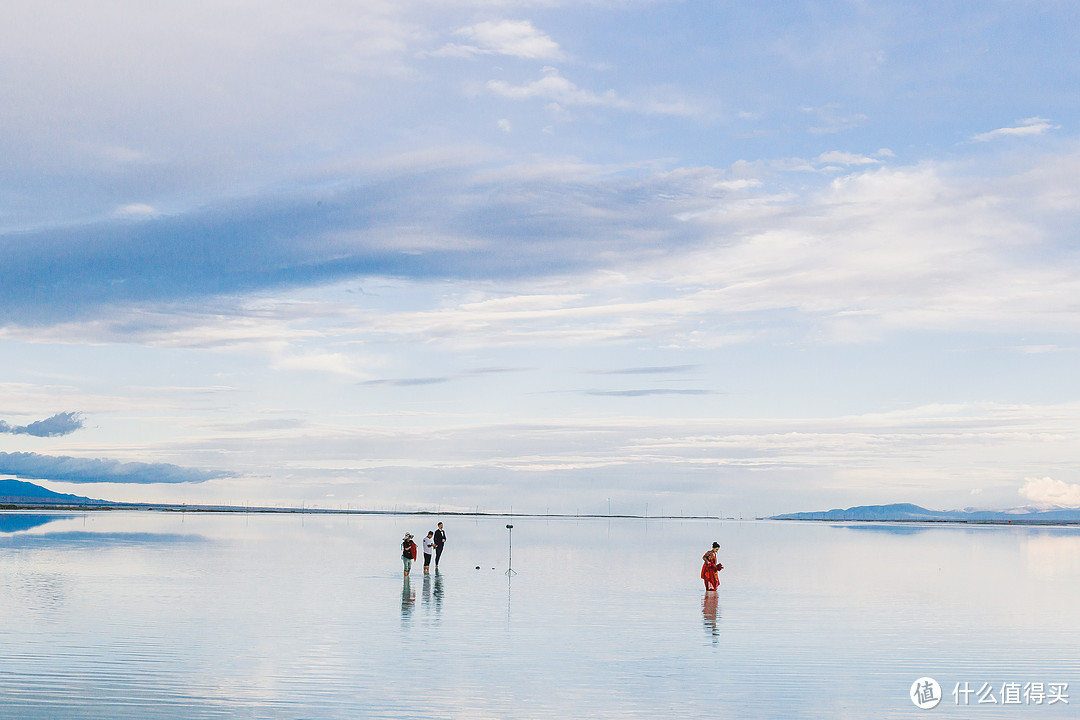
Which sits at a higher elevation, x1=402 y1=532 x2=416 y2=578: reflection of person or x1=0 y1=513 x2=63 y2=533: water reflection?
x1=402 y1=532 x2=416 y2=578: reflection of person

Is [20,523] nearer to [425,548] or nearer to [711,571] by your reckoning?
[425,548]

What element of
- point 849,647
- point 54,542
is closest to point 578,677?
point 849,647

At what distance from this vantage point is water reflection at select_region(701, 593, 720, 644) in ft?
76.0

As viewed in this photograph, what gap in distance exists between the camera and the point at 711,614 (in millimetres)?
26750

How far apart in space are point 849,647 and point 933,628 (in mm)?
4690

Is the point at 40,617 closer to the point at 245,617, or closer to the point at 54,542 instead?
the point at 245,617

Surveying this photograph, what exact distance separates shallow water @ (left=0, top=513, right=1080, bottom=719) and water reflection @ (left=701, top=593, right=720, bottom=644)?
0.19m

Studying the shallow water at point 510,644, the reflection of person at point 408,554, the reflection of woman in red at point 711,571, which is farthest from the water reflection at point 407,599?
the reflection of woman in red at point 711,571

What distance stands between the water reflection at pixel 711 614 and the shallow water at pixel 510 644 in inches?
7.5

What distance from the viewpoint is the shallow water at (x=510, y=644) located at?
15.6 meters

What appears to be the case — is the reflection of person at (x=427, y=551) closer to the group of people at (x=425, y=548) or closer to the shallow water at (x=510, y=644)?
the group of people at (x=425, y=548)

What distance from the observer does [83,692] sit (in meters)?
15.5

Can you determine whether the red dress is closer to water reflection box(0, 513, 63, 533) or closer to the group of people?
the group of people

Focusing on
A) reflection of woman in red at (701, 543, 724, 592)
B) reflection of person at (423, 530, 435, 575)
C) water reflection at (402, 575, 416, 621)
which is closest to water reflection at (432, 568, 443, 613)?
reflection of person at (423, 530, 435, 575)
